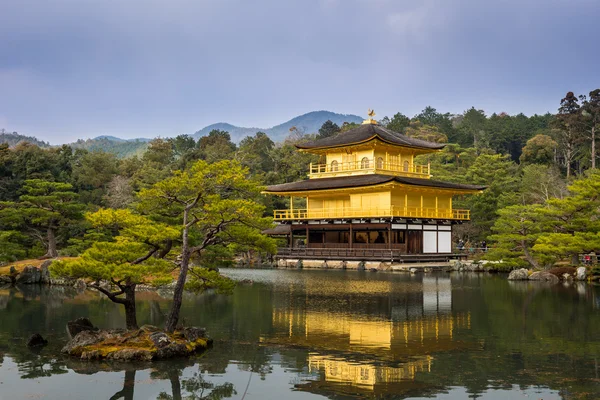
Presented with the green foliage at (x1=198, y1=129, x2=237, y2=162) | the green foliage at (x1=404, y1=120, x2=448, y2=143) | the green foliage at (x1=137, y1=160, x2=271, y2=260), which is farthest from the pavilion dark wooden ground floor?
the green foliage at (x1=404, y1=120, x2=448, y2=143)

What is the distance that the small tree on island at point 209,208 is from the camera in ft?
49.6

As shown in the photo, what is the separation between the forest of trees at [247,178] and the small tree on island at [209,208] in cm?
16

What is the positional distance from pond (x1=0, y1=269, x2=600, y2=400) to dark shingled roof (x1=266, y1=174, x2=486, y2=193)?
1582 cm

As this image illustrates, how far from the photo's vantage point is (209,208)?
15102mm

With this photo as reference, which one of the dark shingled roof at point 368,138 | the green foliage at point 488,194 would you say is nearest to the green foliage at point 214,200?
the dark shingled roof at point 368,138

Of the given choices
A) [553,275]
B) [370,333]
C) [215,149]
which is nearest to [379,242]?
[553,275]

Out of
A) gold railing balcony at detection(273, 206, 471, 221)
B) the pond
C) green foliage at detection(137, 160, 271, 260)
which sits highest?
gold railing balcony at detection(273, 206, 471, 221)

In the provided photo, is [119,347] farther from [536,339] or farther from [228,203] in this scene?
[536,339]

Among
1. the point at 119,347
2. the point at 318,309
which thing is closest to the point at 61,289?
the point at 318,309

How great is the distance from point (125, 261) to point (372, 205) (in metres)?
30.1

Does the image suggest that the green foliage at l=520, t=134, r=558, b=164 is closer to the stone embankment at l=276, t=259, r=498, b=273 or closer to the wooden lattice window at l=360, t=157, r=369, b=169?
the wooden lattice window at l=360, t=157, r=369, b=169

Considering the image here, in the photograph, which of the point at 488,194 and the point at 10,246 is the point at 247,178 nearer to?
the point at 488,194

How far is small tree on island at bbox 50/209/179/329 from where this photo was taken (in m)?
13.7

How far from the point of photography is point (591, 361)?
13.3m
